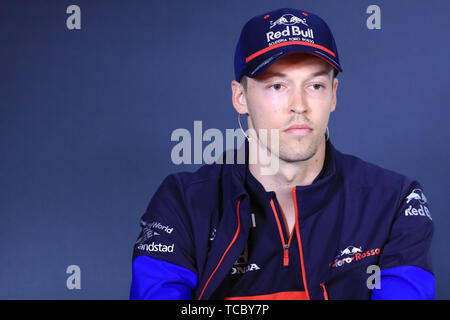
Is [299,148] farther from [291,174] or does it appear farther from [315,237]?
[315,237]

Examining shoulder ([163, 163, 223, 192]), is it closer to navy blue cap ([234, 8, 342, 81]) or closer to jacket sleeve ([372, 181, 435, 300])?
navy blue cap ([234, 8, 342, 81])

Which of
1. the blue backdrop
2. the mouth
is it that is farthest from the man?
the blue backdrop

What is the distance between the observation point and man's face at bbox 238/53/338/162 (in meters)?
1.55

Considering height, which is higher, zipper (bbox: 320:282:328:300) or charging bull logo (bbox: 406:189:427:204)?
charging bull logo (bbox: 406:189:427:204)

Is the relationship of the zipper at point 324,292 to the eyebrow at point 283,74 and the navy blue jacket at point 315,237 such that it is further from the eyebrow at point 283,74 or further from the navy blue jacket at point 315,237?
the eyebrow at point 283,74

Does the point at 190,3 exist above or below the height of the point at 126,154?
above

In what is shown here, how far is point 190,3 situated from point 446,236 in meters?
1.44

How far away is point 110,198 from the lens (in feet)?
8.41

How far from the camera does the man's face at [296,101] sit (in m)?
1.55

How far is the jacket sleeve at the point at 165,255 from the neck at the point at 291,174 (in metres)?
0.24

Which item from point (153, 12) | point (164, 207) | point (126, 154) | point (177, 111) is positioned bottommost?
point (164, 207)
